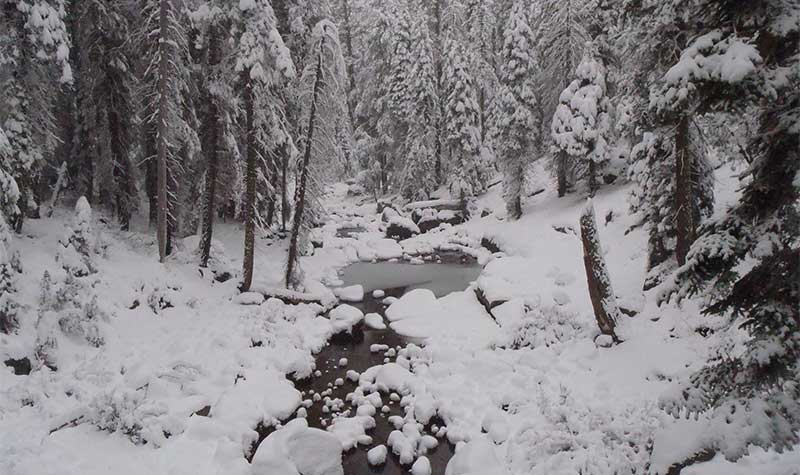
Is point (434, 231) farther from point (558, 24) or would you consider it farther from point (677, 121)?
point (677, 121)

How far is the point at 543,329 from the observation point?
13609 millimetres

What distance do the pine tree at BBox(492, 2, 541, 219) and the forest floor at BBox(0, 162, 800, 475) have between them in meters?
8.59

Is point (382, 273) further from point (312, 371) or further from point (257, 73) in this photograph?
point (257, 73)

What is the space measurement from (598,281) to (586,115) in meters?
14.0

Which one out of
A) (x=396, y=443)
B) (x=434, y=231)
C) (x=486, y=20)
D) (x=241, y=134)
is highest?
(x=486, y=20)

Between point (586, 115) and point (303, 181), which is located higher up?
point (586, 115)

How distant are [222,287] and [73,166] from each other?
28.1 ft

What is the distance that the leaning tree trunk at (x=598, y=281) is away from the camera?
12.2m

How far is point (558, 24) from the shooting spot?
25.2 meters

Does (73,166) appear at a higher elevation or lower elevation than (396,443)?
higher

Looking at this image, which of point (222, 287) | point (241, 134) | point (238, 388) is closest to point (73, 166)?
point (241, 134)

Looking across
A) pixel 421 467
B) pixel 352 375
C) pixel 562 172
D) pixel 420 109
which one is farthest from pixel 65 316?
pixel 420 109

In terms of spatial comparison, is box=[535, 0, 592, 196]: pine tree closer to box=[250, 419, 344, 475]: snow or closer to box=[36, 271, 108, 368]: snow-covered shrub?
box=[250, 419, 344, 475]: snow

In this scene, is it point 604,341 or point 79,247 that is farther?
point 79,247
